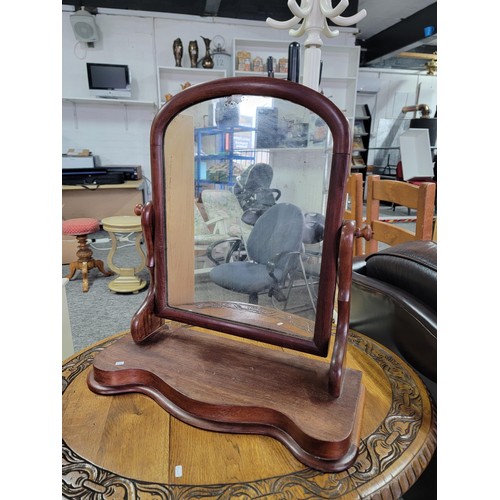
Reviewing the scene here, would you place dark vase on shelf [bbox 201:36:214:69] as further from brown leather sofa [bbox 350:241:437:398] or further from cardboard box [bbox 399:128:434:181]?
brown leather sofa [bbox 350:241:437:398]

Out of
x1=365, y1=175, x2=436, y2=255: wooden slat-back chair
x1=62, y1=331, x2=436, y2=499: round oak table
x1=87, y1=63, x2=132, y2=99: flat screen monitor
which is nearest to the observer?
x1=62, y1=331, x2=436, y2=499: round oak table

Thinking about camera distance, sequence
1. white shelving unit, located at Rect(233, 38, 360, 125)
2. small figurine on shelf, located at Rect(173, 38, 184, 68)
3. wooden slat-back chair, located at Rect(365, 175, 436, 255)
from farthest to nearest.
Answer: white shelving unit, located at Rect(233, 38, 360, 125), small figurine on shelf, located at Rect(173, 38, 184, 68), wooden slat-back chair, located at Rect(365, 175, 436, 255)

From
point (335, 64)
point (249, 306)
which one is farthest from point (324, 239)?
point (335, 64)

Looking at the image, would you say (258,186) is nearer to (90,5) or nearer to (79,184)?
(79,184)

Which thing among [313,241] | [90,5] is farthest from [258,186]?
[90,5]

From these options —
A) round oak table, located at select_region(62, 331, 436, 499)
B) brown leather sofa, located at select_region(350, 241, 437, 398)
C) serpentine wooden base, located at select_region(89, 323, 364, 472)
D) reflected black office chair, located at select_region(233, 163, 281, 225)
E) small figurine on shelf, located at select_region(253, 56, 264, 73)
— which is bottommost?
round oak table, located at select_region(62, 331, 436, 499)

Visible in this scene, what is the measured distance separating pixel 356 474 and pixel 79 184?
4019mm

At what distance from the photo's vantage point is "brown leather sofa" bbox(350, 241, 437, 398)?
0.79m

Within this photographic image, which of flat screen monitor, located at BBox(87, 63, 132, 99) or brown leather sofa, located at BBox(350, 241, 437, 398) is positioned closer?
brown leather sofa, located at BBox(350, 241, 437, 398)

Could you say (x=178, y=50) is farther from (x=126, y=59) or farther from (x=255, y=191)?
(x=255, y=191)

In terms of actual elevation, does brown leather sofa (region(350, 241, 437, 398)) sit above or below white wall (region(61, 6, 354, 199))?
below

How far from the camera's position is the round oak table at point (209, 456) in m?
0.51

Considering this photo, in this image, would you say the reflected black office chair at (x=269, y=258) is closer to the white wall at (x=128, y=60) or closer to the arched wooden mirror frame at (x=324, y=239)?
the arched wooden mirror frame at (x=324, y=239)

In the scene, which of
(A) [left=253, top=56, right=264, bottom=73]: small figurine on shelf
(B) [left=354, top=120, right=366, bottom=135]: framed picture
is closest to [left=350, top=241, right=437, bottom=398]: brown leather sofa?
(A) [left=253, top=56, right=264, bottom=73]: small figurine on shelf
